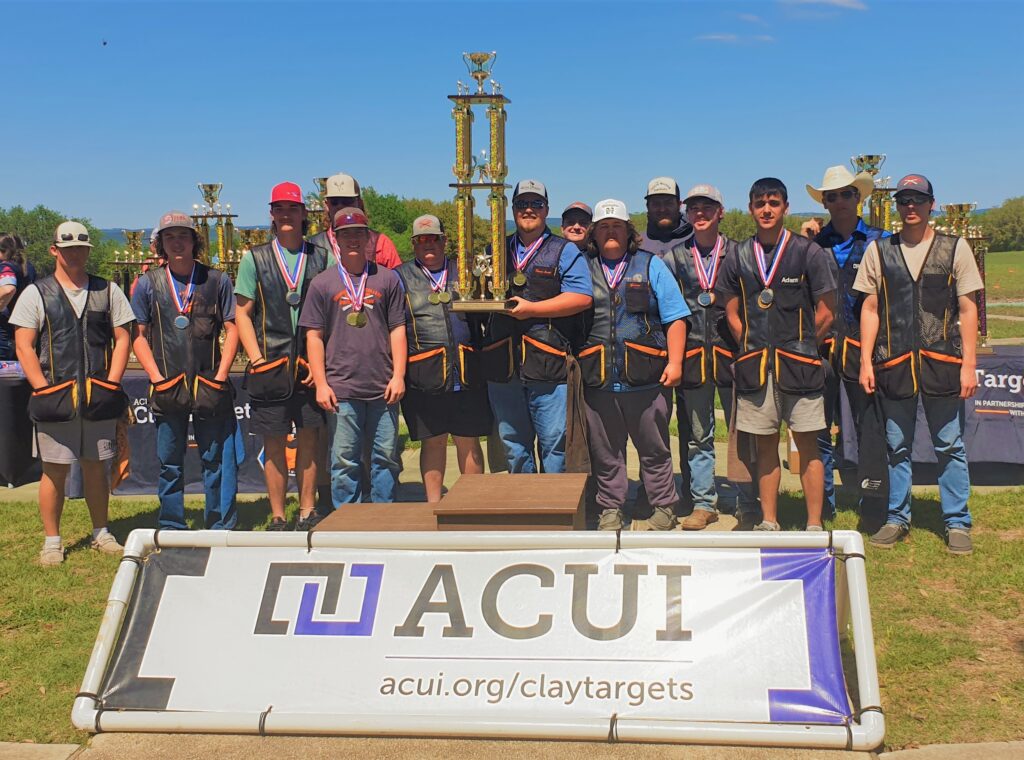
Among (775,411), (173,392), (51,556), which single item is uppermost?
(173,392)

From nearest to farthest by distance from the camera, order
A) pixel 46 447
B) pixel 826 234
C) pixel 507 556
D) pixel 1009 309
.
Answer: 1. pixel 507 556
2. pixel 46 447
3. pixel 826 234
4. pixel 1009 309

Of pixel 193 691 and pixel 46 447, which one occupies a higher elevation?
pixel 46 447

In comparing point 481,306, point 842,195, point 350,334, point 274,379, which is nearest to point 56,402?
point 274,379

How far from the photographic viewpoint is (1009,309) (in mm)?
31812

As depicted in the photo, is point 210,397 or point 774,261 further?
point 210,397

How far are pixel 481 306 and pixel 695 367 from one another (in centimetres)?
149

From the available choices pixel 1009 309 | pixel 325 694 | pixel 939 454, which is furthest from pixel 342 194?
pixel 1009 309

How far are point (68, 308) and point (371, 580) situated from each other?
3.20 metres

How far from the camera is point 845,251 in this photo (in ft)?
21.3

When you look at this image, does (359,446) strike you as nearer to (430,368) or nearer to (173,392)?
(430,368)

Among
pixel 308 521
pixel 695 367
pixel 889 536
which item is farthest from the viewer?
pixel 308 521

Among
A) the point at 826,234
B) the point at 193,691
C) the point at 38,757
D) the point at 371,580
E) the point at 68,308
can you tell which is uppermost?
the point at 826,234

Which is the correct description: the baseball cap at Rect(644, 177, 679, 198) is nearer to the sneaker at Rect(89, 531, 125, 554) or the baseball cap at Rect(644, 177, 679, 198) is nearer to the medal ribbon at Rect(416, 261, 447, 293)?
the medal ribbon at Rect(416, 261, 447, 293)

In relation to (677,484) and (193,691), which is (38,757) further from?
(677,484)
